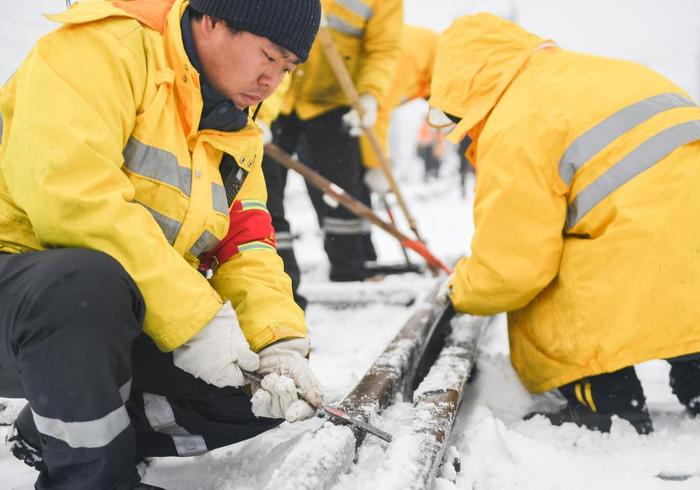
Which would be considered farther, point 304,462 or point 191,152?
point 191,152

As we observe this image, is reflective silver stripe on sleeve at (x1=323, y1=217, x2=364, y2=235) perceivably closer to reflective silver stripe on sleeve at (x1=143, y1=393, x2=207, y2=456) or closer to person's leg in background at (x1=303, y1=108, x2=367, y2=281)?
person's leg in background at (x1=303, y1=108, x2=367, y2=281)

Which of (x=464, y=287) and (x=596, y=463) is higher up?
(x=464, y=287)

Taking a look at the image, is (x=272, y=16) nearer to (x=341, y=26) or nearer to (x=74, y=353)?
(x=74, y=353)

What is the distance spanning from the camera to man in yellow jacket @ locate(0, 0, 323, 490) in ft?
3.46

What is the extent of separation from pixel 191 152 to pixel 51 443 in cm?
67

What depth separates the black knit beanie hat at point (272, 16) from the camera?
1266mm

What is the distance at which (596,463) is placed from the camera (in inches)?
61.9

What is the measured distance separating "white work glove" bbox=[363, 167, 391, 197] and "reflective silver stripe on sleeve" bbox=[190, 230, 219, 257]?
2912 mm

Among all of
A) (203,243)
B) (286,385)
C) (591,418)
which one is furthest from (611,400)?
(203,243)

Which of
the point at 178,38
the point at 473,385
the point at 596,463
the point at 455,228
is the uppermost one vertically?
the point at 178,38

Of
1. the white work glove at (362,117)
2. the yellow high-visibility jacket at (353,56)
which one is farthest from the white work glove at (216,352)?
the white work glove at (362,117)

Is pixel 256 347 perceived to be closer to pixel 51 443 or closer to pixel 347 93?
pixel 51 443

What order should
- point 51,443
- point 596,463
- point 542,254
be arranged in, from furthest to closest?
point 542,254 → point 596,463 → point 51,443

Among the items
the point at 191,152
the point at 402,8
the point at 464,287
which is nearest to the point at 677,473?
the point at 464,287
